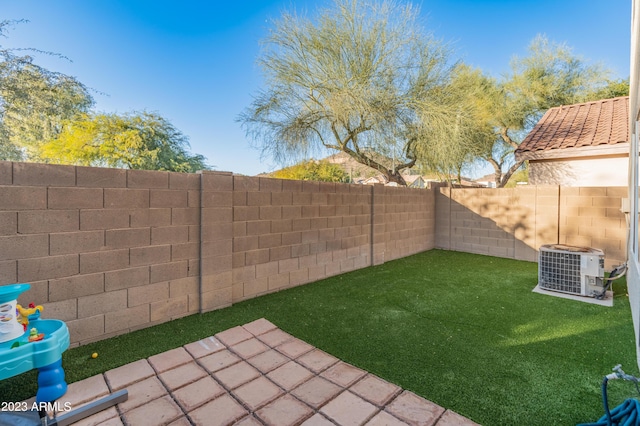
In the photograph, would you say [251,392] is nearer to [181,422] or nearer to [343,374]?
[181,422]

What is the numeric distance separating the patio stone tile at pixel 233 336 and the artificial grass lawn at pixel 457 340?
13 cm

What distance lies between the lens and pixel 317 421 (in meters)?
1.66

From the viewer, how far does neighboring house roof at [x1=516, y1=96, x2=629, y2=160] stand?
6270mm

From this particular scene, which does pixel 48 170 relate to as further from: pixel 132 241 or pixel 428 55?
pixel 428 55

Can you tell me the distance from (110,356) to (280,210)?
2.30m

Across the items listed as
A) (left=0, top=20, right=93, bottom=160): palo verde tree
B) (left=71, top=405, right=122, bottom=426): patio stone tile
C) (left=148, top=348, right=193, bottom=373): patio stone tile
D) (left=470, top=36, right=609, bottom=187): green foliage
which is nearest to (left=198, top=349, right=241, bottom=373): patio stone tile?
(left=148, top=348, right=193, bottom=373): patio stone tile

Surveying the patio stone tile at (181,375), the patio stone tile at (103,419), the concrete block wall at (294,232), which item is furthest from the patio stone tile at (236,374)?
the concrete block wall at (294,232)

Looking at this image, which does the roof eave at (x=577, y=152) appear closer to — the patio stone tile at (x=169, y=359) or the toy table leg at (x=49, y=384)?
the patio stone tile at (x=169, y=359)

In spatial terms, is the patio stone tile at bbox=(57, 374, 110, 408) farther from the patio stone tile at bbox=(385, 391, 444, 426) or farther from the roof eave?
the roof eave

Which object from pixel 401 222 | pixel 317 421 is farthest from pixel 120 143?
pixel 317 421

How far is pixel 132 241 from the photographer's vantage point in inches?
107

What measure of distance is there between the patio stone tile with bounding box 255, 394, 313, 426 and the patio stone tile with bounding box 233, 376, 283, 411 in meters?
0.06

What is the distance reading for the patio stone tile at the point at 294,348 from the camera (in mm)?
2396

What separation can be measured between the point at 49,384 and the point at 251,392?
3.79 feet
